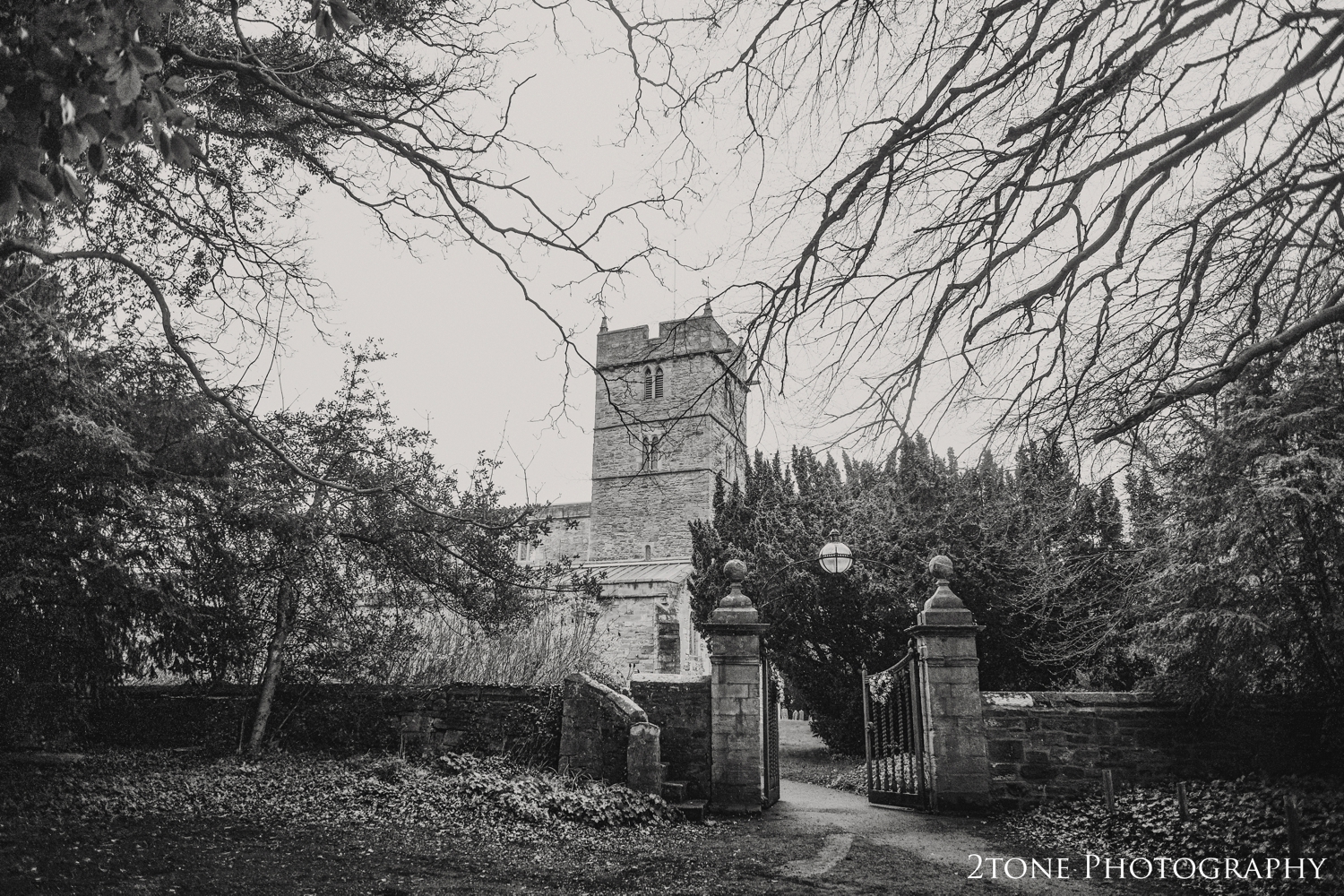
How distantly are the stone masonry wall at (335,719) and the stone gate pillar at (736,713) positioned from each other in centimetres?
190

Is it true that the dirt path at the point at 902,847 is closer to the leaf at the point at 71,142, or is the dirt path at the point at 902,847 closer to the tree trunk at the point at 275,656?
the leaf at the point at 71,142

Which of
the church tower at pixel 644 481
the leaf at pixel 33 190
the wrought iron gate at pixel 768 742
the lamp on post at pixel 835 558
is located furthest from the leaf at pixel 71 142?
the church tower at pixel 644 481

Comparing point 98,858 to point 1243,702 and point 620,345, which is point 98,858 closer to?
point 1243,702

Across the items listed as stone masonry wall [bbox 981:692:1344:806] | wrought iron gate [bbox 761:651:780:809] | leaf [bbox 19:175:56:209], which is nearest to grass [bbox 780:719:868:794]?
wrought iron gate [bbox 761:651:780:809]

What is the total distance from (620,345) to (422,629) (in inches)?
1008

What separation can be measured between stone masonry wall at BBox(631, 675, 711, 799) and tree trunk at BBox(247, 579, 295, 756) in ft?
14.1

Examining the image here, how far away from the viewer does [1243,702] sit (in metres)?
7.47

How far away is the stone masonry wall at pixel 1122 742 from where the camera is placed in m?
7.50

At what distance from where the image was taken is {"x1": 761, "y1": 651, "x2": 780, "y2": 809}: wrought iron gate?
29.5 feet

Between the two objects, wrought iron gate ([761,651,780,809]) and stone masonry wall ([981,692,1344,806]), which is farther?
wrought iron gate ([761,651,780,809])

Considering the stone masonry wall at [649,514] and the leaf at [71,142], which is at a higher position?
the stone masonry wall at [649,514]

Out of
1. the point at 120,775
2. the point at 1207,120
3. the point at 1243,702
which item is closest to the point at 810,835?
the point at 1243,702

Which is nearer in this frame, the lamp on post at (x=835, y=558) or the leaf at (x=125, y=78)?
the leaf at (x=125, y=78)

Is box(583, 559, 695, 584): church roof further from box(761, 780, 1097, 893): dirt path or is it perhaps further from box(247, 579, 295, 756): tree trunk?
box(761, 780, 1097, 893): dirt path
